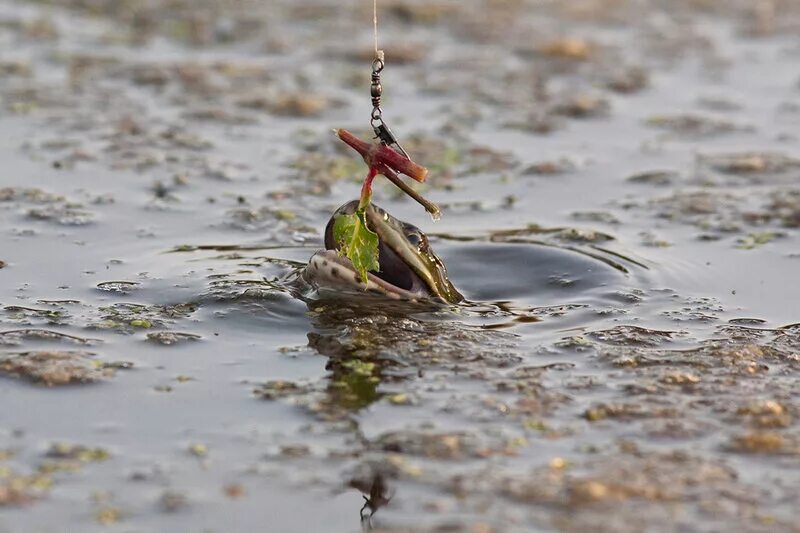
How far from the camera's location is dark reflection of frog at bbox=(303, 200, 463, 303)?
600cm

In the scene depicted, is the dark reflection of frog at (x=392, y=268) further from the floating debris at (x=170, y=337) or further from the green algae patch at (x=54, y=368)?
the green algae patch at (x=54, y=368)

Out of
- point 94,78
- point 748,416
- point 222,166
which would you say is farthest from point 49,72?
point 748,416

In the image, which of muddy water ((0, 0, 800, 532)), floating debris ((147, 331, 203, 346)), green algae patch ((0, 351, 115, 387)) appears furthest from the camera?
floating debris ((147, 331, 203, 346))

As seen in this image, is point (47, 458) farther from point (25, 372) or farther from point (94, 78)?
point (94, 78)

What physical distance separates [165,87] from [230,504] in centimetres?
672

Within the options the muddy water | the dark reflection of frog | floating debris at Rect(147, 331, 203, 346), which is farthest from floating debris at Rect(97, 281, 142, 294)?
the dark reflection of frog

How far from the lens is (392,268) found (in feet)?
20.4

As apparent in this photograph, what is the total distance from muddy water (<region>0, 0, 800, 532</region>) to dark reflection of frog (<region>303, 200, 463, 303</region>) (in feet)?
0.46

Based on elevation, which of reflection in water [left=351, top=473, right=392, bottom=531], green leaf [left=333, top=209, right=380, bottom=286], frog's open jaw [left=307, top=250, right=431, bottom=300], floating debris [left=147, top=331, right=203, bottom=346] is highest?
green leaf [left=333, top=209, right=380, bottom=286]

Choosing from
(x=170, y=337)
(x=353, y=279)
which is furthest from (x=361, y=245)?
(x=170, y=337)

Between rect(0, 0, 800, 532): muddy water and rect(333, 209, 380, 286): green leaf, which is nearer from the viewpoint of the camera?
rect(0, 0, 800, 532): muddy water

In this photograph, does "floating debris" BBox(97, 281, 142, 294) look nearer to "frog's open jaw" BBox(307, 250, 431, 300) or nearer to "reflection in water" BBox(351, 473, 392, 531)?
"frog's open jaw" BBox(307, 250, 431, 300)

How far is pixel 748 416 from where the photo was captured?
4.90m

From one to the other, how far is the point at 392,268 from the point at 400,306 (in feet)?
0.75
